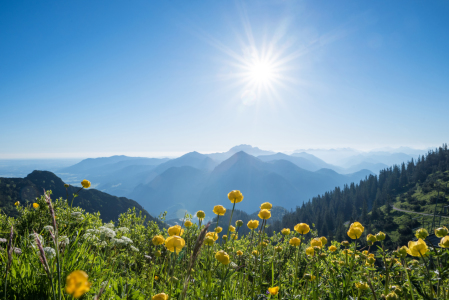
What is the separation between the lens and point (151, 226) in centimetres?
620

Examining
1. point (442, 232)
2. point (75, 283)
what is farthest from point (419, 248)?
point (75, 283)

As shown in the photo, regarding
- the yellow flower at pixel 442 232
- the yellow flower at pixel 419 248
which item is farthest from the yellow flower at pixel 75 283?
the yellow flower at pixel 442 232

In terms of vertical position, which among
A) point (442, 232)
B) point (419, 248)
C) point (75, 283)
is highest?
point (75, 283)

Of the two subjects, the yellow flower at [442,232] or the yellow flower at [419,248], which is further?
the yellow flower at [442,232]

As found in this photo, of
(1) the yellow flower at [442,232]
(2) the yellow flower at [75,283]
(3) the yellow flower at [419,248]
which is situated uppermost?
(2) the yellow flower at [75,283]

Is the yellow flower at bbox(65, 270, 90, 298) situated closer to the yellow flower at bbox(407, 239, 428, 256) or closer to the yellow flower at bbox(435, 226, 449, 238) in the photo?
the yellow flower at bbox(407, 239, 428, 256)

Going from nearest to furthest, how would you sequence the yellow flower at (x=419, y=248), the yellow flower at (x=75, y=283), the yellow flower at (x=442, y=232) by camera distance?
the yellow flower at (x=75, y=283) < the yellow flower at (x=419, y=248) < the yellow flower at (x=442, y=232)

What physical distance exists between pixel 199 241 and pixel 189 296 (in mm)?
1503

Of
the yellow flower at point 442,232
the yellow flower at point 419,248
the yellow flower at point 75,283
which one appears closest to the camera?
the yellow flower at point 75,283

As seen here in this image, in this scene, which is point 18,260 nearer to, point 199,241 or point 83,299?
point 83,299

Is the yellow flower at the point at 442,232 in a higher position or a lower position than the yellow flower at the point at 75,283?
lower

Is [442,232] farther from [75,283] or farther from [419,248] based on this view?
[75,283]

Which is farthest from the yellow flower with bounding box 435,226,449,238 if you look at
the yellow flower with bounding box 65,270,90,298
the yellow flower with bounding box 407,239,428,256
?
the yellow flower with bounding box 65,270,90,298

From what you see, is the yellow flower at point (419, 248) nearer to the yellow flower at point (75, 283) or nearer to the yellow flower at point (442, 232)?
the yellow flower at point (442, 232)
